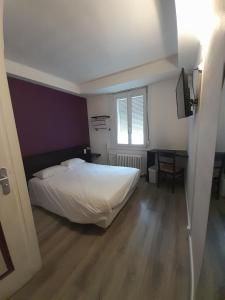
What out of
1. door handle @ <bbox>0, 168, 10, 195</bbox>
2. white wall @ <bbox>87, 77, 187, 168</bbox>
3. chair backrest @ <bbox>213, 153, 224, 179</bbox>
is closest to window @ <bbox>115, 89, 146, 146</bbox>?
white wall @ <bbox>87, 77, 187, 168</bbox>

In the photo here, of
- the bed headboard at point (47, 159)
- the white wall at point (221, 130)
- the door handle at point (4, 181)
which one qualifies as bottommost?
the bed headboard at point (47, 159)

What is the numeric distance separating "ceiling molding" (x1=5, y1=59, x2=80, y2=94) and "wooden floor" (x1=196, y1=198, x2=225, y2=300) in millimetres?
3196

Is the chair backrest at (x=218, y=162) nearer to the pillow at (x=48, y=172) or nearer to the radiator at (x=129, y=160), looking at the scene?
the pillow at (x=48, y=172)

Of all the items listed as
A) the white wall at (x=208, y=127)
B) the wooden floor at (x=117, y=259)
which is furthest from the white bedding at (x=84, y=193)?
the white wall at (x=208, y=127)

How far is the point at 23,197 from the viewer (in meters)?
1.25

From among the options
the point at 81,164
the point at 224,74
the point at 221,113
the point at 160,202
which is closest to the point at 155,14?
the point at 224,74

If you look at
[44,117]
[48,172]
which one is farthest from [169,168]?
[44,117]

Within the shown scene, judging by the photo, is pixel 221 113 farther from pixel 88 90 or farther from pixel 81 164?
pixel 88 90

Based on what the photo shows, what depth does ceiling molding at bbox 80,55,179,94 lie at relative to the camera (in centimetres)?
248

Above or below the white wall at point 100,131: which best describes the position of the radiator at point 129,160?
below

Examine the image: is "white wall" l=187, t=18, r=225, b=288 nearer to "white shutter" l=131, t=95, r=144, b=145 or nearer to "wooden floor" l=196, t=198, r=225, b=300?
"wooden floor" l=196, t=198, r=225, b=300

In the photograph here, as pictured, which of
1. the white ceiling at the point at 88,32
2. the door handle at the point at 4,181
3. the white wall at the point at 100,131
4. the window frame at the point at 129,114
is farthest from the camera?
the white wall at the point at 100,131

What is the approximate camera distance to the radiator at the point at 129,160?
369 centimetres

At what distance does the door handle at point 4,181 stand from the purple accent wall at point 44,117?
1.73 metres
